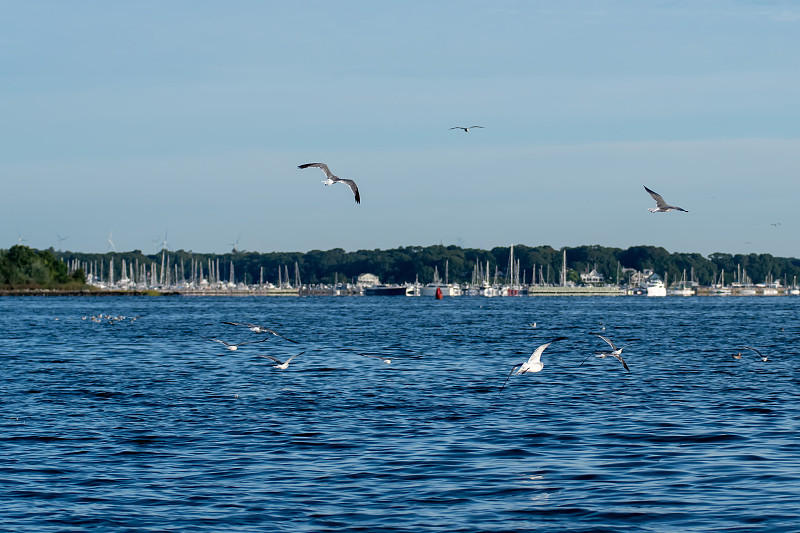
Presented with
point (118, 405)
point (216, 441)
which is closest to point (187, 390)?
point (118, 405)

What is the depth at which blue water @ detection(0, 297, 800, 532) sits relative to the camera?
2016 cm

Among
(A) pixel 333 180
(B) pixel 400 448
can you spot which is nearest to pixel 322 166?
(A) pixel 333 180

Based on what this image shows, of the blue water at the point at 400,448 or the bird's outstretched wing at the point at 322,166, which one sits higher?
the bird's outstretched wing at the point at 322,166

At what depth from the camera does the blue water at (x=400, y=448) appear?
2016 cm

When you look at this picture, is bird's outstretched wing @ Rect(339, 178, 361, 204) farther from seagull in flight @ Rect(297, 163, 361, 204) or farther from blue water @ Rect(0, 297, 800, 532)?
blue water @ Rect(0, 297, 800, 532)

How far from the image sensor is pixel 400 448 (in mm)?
26859

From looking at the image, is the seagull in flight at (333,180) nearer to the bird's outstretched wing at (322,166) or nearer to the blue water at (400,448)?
the bird's outstretched wing at (322,166)

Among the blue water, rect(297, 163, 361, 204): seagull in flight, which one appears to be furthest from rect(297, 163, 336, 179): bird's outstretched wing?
the blue water

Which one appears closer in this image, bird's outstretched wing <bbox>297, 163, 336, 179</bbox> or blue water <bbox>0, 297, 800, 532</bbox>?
blue water <bbox>0, 297, 800, 532</bbox>

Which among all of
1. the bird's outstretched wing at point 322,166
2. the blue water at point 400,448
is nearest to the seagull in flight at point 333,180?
the bird's outstretched wing at point 322,166

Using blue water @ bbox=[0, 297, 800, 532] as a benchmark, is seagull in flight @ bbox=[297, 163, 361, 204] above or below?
above

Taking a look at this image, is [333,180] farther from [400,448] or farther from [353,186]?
[400,448]

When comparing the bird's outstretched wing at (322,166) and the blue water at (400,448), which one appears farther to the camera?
the bird's outstretched wing at (322,166)

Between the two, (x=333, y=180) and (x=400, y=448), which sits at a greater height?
(x=333, y=180)
